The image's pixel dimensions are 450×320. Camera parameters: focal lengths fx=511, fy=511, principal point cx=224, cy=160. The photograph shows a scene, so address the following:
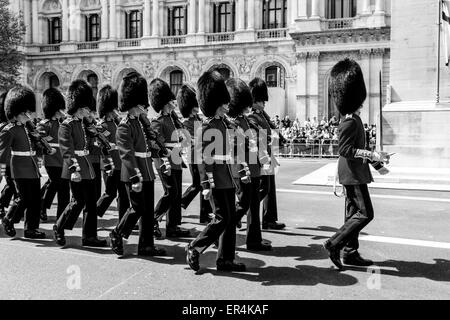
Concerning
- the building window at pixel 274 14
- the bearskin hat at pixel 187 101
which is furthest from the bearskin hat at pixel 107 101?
the building window at pixel 274 14

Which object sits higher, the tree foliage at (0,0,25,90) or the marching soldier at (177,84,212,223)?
the tree foliage at (0,0,25,90)

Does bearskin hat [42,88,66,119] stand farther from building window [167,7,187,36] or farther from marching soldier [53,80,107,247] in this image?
building window [167,7,187,36]

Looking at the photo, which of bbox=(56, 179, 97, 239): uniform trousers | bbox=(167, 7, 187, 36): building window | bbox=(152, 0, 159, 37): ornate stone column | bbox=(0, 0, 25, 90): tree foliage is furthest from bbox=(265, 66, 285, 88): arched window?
bbox=(56, 179, 97, 239): uniform trousers

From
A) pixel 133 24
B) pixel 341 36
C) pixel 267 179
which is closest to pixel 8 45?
pixel 133 24

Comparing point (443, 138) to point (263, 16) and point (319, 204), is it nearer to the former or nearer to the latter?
point (319, 204)

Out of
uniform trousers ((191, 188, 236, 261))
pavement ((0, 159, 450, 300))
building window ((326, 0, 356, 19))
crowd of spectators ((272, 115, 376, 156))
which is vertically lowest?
pavement ((0, 159, 450, 300))

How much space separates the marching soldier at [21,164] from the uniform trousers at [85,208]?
2.47 ft

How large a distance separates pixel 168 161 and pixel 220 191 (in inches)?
66.0

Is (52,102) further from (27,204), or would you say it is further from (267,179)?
(267,179)

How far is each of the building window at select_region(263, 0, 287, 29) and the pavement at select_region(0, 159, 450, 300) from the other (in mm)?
27069

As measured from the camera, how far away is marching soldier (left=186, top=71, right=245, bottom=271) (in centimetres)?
531

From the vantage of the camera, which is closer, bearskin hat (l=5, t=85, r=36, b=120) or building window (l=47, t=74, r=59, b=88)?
bearskin hat (l=5, t=85, r=36, b=120)

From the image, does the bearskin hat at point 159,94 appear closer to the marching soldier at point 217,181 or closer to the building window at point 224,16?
the marching soldier at point 217,181

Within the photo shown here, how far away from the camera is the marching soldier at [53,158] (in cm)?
784
